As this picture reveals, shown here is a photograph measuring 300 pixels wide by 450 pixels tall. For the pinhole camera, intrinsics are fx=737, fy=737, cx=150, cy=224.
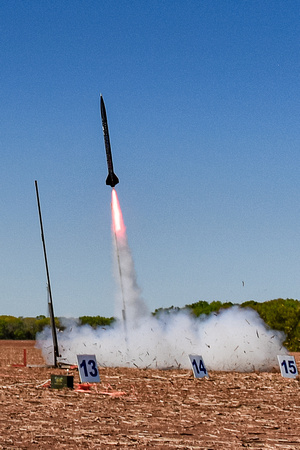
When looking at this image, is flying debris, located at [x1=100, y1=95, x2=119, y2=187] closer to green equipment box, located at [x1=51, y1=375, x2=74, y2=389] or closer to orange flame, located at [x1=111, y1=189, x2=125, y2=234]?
orange flame, located at [x1=111, y1=189, x2=125, y2=234]

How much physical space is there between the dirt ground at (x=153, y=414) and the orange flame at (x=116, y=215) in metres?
9.60

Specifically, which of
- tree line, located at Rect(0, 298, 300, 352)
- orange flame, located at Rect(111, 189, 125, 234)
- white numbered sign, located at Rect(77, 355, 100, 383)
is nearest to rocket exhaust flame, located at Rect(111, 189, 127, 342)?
orange flame, located at Rect(111, 189, 125, 234)

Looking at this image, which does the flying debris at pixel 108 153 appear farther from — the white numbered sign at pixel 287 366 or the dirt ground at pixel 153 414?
the white numbered sign at pixel 287 366

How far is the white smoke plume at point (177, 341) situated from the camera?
33312 mm

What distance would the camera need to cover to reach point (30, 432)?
14742 mm

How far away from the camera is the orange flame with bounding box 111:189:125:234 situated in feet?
117

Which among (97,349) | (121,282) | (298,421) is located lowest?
(298,421)

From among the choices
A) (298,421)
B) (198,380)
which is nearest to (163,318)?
(198,380)

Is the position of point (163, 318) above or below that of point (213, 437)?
above

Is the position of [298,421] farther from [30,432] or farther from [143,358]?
[143,358]

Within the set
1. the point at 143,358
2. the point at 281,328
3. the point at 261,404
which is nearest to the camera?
the point at 261,404

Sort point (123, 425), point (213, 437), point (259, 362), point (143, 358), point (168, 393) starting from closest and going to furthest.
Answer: point (213, 437), point (123, 425), point (168, 393), point (259, 362), point (143, 358)

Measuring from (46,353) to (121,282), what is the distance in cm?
694

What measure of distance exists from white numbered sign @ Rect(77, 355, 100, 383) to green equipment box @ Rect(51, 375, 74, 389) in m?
0.36
